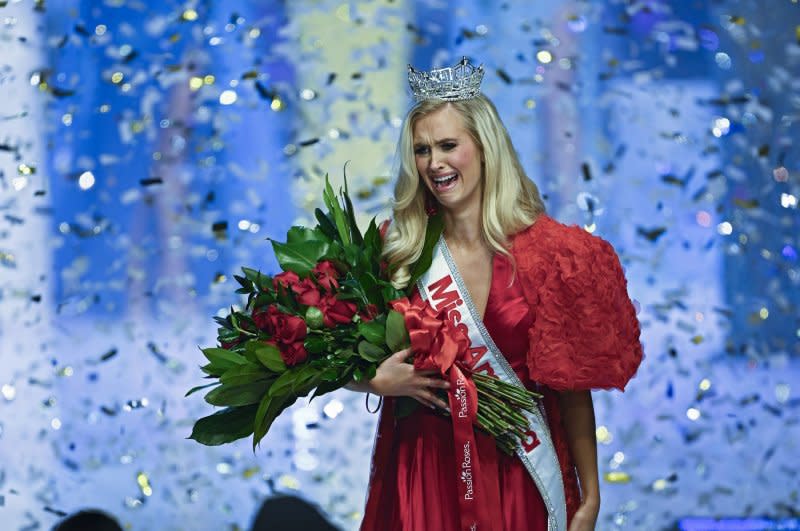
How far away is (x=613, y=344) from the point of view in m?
2.12

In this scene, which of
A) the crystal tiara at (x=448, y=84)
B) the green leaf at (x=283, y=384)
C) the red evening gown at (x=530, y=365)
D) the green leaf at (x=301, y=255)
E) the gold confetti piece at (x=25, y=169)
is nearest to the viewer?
the green leaf at (x=283, y=384)

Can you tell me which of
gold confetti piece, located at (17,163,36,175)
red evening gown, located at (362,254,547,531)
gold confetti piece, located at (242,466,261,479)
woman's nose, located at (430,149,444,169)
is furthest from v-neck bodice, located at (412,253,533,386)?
gold confetti piece, located at (17,163,36,175)

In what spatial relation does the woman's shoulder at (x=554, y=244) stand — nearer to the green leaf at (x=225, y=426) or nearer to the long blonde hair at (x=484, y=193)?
the long blonde hair at (x=484, y=193)

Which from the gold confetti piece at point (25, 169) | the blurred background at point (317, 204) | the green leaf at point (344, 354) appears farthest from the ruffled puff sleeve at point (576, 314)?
the gold confetti piece at point (25, 169)

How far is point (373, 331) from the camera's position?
2.07 meters

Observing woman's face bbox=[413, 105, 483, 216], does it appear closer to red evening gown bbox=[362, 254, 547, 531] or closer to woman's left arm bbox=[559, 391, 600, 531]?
red evening gown bbox=[362, 254, 547, 531]

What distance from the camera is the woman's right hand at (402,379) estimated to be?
2.08m

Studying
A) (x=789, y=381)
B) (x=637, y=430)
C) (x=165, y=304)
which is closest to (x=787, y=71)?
(x=789, y=381)

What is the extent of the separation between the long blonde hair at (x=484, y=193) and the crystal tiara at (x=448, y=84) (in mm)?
16

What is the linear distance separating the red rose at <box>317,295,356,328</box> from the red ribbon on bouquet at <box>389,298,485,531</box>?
0.27 ft

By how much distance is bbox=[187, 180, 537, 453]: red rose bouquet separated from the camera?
2037 millimetres

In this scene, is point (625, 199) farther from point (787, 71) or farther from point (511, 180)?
point (511, 180)

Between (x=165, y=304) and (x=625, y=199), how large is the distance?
1606 mm

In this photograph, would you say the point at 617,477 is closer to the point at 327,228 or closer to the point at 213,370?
the point at 327,228
